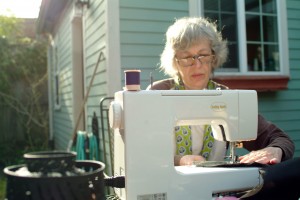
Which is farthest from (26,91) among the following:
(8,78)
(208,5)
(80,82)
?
(208,5)

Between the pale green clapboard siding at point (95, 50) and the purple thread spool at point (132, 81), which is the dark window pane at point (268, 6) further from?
the purple thread spool at point (132, 81)

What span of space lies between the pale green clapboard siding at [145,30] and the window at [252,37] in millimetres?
263

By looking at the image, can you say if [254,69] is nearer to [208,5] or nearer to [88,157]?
[208,5]

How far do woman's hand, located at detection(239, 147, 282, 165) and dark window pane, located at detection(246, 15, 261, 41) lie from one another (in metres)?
2.95

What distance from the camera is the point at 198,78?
1.83 meters

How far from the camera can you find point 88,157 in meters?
4.51

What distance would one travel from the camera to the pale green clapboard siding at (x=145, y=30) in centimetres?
367

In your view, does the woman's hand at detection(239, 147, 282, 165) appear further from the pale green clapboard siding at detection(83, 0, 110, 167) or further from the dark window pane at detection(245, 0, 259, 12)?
the dark window pane at detection(245, 0, 259, 12)

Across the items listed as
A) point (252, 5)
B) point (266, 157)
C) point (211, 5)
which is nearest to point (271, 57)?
point (252, 5)

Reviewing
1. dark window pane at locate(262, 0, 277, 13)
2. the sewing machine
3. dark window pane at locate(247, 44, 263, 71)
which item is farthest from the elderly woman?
dark window pane at locate(262, 0, 277, 13)

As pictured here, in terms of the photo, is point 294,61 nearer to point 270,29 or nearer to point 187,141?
point 270,29

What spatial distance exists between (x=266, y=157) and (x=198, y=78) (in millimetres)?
547

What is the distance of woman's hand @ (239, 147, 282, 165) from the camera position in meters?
1.40

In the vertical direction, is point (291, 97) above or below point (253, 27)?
below
